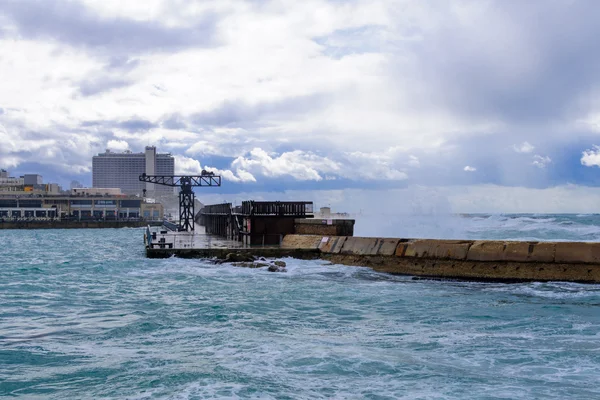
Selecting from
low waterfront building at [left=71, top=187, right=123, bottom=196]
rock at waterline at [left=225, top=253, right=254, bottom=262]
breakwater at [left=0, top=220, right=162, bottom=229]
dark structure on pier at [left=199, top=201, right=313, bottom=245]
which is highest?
low waterfront building at [left=71, top=187, right=123, bottom=196]

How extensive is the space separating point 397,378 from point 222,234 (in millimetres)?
45725

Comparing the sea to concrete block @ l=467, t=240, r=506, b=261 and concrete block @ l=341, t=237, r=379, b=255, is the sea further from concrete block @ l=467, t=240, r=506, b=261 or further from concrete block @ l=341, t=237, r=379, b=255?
concrete block @ l=341, t=237, r=379, b=255

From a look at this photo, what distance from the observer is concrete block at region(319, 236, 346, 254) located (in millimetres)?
33169

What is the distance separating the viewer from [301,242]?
1458 inches

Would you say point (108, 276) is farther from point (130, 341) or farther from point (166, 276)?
point (130, 341)

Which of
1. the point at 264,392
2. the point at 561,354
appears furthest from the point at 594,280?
the point at 264,392

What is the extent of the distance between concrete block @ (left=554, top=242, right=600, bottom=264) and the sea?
1.18 meters

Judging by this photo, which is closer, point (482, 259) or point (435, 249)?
point (482, 259)

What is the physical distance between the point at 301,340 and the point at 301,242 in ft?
74.8

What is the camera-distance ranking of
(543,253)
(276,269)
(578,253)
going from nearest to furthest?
(578,253), (543,253), (276,269)

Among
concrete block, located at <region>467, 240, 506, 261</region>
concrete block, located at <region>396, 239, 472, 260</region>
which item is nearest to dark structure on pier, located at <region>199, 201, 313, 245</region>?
concrete block, located at <region>396, 239, 472, 260</region>

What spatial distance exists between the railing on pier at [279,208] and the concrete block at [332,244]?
18.8 feet

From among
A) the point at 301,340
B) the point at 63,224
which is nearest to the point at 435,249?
the point at 301,340

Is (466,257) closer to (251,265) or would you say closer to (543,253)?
(543,253)
